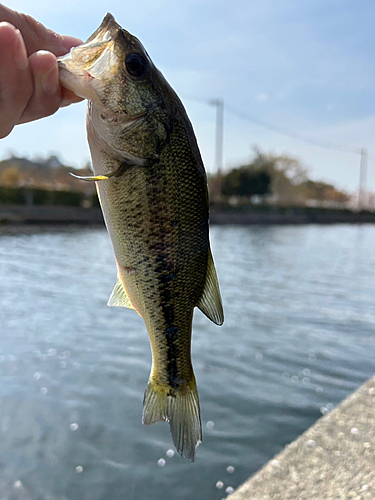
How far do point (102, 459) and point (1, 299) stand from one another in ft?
24.0

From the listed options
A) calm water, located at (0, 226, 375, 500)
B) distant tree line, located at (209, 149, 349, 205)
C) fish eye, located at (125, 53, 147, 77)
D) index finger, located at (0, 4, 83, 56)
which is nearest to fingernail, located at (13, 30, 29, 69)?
fish eye, located at (125, 53, 147, 77)

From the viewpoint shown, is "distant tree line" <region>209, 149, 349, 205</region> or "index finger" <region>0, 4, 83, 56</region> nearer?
"index finger" <region>0, 4, 83, 56</region>

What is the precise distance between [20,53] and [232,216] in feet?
156

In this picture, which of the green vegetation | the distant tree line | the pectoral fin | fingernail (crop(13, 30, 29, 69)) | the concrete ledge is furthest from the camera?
the distant tree line

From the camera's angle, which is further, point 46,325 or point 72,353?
point 46,325

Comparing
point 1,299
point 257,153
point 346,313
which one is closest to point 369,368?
point 346,313

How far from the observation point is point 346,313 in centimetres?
1101

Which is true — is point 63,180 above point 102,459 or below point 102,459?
above

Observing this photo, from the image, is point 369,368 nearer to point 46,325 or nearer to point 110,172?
point 46,325

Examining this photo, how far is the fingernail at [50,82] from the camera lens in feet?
3.98

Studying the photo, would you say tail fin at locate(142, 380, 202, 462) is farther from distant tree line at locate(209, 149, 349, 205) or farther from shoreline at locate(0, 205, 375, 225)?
distant tree line at locate(209, 149, 349, 205)

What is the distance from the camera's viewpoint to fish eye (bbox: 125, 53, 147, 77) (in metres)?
1.38

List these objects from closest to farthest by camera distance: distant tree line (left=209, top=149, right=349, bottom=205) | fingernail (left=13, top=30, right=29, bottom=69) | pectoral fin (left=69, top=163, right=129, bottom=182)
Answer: fingernail (left=13, top=30, right=29, bottom=69) → pectoral fin (left=69, top=163, right=129, bottom=182) → distant tree line (left=209, top=149, right=349, bottom=205)

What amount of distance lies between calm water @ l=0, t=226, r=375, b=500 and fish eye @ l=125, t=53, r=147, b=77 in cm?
402
